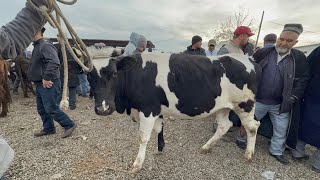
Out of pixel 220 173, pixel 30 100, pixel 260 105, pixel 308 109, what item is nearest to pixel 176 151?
pixel 220 173

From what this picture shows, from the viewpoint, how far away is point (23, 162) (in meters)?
3.76

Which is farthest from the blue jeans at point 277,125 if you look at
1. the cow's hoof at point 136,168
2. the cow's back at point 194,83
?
the cow's hoof at point 136,168

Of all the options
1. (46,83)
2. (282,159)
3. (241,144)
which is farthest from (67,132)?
(282,159)

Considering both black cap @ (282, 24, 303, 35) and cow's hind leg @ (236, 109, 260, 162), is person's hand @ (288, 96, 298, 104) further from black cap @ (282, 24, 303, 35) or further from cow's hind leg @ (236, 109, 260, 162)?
black cap @ (282, 24, 303, 35)

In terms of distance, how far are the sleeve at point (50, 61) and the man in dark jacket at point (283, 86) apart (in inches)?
140

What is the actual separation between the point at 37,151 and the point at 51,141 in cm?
47

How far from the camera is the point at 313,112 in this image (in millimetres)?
4016

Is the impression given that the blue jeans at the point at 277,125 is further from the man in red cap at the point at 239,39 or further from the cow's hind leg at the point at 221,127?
the man in red cap at the point at 239,39

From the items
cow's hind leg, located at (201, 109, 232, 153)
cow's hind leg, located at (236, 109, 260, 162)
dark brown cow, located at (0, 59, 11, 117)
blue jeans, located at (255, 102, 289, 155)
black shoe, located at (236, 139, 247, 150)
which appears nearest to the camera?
cow's hind leg, located at (236, 109, 260, 162)

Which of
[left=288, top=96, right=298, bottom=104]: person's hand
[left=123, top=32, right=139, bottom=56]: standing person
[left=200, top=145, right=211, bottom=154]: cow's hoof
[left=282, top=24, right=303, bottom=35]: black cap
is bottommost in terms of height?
[left=200, top=145, right=211, bottom=154]: cow's hoof

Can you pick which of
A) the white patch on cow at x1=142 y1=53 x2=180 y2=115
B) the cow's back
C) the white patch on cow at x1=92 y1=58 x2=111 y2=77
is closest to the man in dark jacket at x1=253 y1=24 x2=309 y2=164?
the cow's back

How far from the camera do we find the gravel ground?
3.53 m

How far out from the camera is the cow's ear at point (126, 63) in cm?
334

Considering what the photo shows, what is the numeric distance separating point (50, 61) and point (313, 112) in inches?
177
